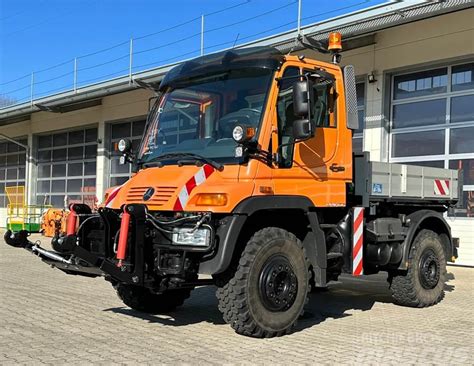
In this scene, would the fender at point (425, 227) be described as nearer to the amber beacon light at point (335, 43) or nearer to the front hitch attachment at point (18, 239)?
the amber beacon light at point (335, 43)

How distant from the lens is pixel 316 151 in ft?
21.0

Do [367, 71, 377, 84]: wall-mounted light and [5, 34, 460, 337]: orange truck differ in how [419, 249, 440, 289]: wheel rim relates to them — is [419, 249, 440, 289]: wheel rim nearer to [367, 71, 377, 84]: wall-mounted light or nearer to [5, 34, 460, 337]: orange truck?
[5, 34, 460, 337]: orange truck

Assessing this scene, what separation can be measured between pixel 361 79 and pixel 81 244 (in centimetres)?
972

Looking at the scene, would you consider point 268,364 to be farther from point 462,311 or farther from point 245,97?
point 462,311

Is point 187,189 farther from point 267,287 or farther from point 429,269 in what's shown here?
point 429,269

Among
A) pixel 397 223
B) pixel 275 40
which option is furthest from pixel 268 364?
pixel 275 40

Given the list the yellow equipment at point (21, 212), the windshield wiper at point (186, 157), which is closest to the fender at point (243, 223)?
the windshield wiper at point (186, 157)

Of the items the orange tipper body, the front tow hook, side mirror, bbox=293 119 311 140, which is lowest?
the front tow hook

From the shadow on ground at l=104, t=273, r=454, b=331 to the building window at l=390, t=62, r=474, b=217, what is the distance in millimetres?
3053

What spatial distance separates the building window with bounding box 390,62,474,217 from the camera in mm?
12336

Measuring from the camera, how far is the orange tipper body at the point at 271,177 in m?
5.60

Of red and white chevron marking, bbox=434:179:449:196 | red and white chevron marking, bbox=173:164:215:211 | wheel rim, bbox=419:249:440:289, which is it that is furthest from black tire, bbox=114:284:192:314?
red and white chevron marking, bbox=434:179:449:196

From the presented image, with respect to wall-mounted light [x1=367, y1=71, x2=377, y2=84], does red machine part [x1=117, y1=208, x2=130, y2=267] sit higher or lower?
lower

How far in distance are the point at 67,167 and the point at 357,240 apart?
1952 cm
